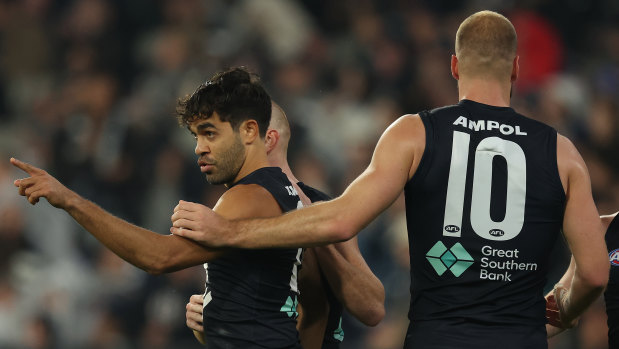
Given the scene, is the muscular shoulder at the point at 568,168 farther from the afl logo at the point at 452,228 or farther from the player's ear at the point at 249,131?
the player's ear at the point at 249,131

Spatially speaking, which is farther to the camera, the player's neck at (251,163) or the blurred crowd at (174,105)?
the blurred crowd at (174,105)

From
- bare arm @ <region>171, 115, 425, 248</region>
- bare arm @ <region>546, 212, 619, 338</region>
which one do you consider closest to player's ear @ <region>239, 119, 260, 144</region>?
bare arm @ <region>171, 115, 425, 248</region>

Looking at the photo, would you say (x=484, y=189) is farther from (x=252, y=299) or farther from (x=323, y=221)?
(x=252, y=299)

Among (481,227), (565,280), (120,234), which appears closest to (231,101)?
(120,234)

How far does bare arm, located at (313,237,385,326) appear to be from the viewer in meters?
3.72

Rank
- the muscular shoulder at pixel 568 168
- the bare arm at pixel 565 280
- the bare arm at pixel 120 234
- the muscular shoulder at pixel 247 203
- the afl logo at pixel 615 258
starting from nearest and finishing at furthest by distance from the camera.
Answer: the bare arm at pixel 120 234, the muscular shoulder at pixel 247 203, the muscular shoulder at pixel 568 168, the bare arm at pixel 565 280, the afl logo at pixel 615 258

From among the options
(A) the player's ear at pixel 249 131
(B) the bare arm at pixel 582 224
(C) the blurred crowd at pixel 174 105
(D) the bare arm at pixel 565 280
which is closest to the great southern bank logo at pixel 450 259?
(B) the bare arm at pixel 582 224

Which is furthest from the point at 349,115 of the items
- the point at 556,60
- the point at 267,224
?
the point at 267,224

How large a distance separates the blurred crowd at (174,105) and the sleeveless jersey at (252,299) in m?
4.07

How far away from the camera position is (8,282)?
7.76 meters

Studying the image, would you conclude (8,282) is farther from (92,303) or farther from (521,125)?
(521,125)

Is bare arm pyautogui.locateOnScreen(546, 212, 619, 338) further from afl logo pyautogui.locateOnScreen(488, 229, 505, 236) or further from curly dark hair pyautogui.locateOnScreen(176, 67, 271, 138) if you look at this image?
curly dark hair pyautogui.locateOnScreen(176, 67, 271, 138)

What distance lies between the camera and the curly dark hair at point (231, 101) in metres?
3.40

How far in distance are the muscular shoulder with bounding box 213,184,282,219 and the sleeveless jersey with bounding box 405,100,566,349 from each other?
533 mm
